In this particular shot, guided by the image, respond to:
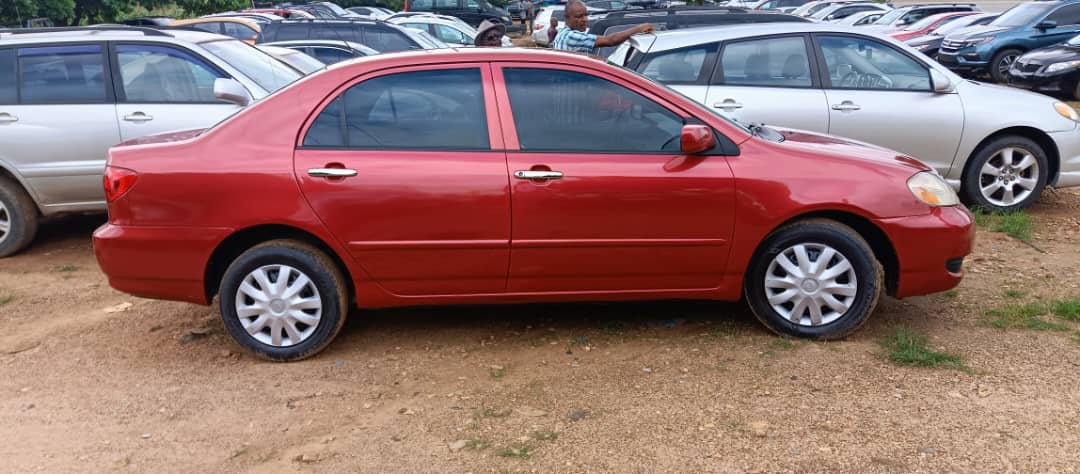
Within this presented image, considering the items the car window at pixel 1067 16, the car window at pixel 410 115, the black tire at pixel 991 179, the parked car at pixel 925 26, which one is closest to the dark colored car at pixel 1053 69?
the car window at pixel 1067 16

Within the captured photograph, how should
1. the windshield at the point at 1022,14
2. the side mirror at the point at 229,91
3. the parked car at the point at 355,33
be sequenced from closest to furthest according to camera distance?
the side mirror at the point at 229,91 < the parked car at the point at 355,33 < the windshield at the point at 1022,14

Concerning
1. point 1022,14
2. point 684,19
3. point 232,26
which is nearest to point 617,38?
point 684,19

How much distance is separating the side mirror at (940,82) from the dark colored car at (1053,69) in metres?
8.20

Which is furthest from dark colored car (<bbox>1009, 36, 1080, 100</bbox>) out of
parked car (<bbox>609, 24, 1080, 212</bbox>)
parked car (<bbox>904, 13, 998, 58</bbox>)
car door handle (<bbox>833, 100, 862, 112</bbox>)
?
car door handle (<bbox>833, 100, 862, 112</bbox>)

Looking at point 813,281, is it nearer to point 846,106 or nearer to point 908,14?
point 846,106

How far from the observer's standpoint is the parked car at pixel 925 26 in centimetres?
2025

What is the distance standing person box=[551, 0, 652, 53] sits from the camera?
309 inches

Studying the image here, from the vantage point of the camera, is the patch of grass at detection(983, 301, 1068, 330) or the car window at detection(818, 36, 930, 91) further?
the car window at detection(818, 36, 930, 91)

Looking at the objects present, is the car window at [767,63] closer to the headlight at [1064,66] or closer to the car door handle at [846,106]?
the car door handle at [846,106]

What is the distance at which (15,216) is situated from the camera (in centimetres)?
673

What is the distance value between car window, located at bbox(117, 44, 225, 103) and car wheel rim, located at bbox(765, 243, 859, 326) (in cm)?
438

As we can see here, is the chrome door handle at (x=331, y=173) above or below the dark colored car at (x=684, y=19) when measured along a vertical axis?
below

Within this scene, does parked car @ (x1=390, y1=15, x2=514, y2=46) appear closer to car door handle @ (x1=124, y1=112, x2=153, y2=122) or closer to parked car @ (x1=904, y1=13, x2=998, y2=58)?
parked car @ (x1=904, y1=13, x2=998, y2=58)

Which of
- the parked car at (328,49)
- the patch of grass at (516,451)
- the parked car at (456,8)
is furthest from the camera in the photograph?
the parked car at (456,8)
